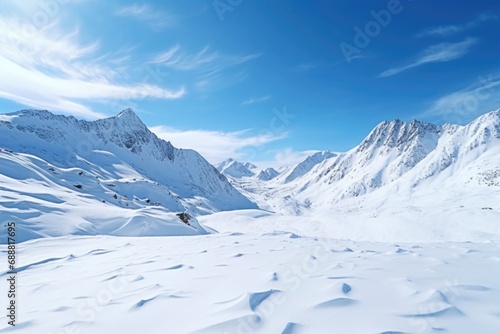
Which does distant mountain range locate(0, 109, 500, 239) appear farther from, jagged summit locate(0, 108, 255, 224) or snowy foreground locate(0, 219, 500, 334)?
snowy foreground locate(0, 219, 500, 334)

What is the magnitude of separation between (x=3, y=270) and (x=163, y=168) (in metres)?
182

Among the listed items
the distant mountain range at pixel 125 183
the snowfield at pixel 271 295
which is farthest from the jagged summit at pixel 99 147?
the snowfield at pixel 271 295

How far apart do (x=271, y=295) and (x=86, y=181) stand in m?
59.0

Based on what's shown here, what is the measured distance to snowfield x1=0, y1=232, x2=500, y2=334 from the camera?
3604mm

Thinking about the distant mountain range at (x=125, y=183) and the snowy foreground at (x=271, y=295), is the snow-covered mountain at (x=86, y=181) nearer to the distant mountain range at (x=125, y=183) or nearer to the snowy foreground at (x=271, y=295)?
the distant mountain range at (x=125, y=183)

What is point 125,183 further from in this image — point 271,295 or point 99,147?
point 271,295

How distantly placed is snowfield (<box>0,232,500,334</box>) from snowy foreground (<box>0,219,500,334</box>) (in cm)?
2

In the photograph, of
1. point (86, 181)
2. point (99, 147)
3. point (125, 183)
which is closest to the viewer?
point (86, 181)

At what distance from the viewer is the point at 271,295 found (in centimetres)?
457

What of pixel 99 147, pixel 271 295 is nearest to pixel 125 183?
pixel 99 147

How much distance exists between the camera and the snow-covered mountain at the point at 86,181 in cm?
1875

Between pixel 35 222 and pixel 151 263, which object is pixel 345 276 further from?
pixel 35 222

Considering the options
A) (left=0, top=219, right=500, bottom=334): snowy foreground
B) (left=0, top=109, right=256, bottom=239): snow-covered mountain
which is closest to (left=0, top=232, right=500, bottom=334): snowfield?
(left=0, top=219, right=500, bottom=334): snowy foreground

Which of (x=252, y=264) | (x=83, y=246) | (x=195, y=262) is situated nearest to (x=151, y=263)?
(x=195, y=262)
